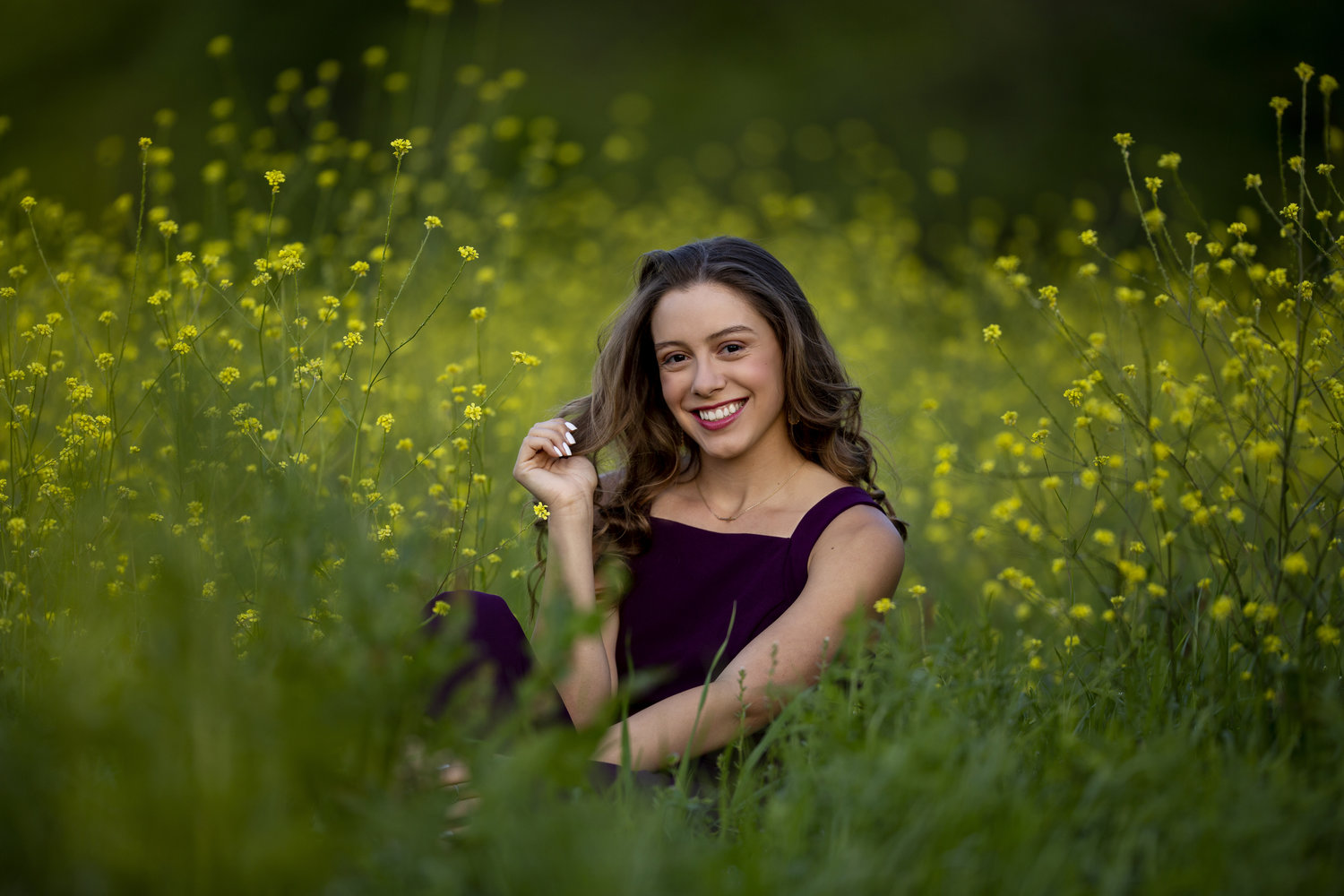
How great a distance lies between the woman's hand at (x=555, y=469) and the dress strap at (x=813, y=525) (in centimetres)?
45

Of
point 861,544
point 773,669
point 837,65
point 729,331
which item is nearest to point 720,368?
point 729,331

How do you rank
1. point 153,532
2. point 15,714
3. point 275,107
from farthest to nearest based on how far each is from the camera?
point 275,107 → point 153,532 → point 15,714

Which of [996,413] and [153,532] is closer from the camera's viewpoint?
[153,532]

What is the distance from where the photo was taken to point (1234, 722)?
196 cm

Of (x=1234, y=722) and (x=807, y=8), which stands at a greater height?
(x=807, y=8)

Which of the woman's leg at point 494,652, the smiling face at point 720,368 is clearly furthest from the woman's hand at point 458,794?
the smiling face at point 720,368

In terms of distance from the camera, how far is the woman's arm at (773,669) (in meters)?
1.99

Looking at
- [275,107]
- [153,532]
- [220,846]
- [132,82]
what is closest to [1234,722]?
[220,846]

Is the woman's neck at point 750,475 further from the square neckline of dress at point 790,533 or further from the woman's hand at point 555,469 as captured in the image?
the woman's hand at point 555,469

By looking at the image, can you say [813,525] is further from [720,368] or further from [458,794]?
[458,794]

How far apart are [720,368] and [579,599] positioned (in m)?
0.60

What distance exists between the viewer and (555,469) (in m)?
2.40

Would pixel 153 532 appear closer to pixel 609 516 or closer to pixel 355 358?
pixel 609 516

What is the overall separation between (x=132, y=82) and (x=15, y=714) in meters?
7.41
